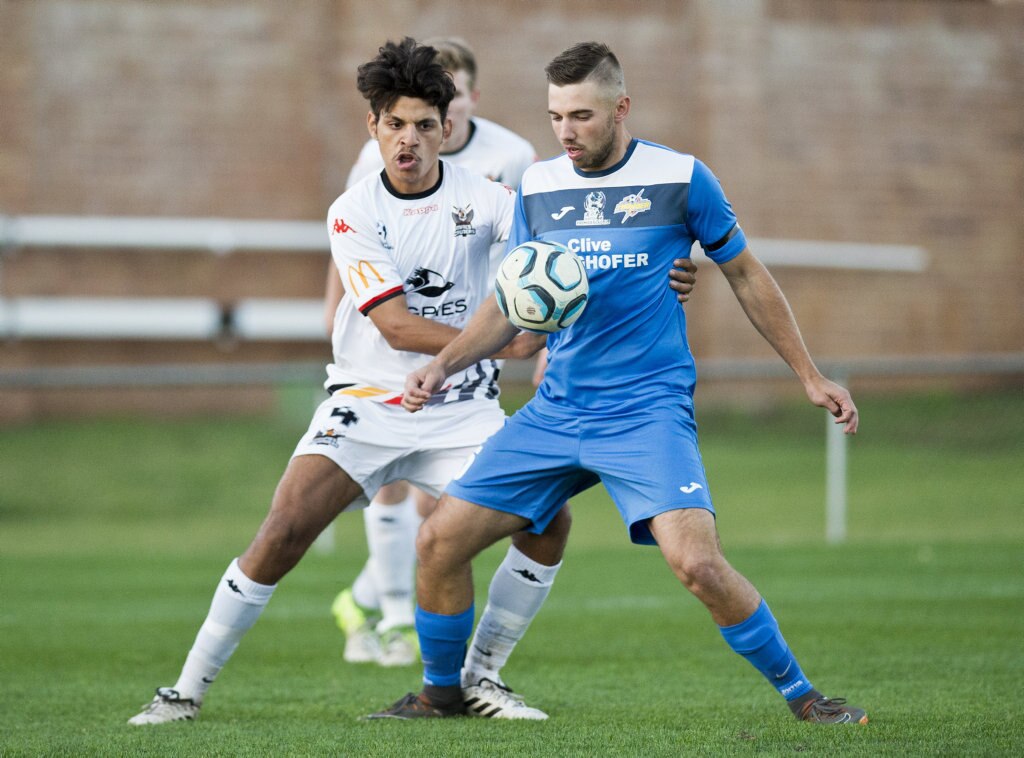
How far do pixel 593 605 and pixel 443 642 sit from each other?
3.68m

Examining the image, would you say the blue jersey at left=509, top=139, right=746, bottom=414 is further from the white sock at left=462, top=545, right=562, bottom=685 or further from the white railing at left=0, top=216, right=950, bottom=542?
the white railing at left=0, top=216, right=950, bottom=542

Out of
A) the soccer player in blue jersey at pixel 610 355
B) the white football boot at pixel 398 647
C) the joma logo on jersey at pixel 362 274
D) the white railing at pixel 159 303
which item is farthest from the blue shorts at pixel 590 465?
the white railing at pixel 159 303

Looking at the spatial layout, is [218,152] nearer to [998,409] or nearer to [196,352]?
[196,352]

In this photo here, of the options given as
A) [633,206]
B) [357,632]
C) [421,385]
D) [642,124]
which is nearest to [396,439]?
[421,385]

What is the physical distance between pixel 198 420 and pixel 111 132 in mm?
3726

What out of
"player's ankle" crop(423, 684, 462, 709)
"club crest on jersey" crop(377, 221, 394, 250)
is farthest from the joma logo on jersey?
"player's ankle" crop(423, 684, 462, 709)

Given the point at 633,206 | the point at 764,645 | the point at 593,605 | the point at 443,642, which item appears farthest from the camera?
the point at 593,605

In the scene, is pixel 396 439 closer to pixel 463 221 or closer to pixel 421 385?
pixel 421 385

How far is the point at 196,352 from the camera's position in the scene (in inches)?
669

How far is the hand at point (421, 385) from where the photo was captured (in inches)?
183

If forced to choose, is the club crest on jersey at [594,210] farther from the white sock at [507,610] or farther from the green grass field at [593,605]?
the green grass field at [593,605]

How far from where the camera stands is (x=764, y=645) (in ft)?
14.4

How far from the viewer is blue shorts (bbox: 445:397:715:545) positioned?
4441 millimetres

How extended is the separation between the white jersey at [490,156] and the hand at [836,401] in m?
2.55
